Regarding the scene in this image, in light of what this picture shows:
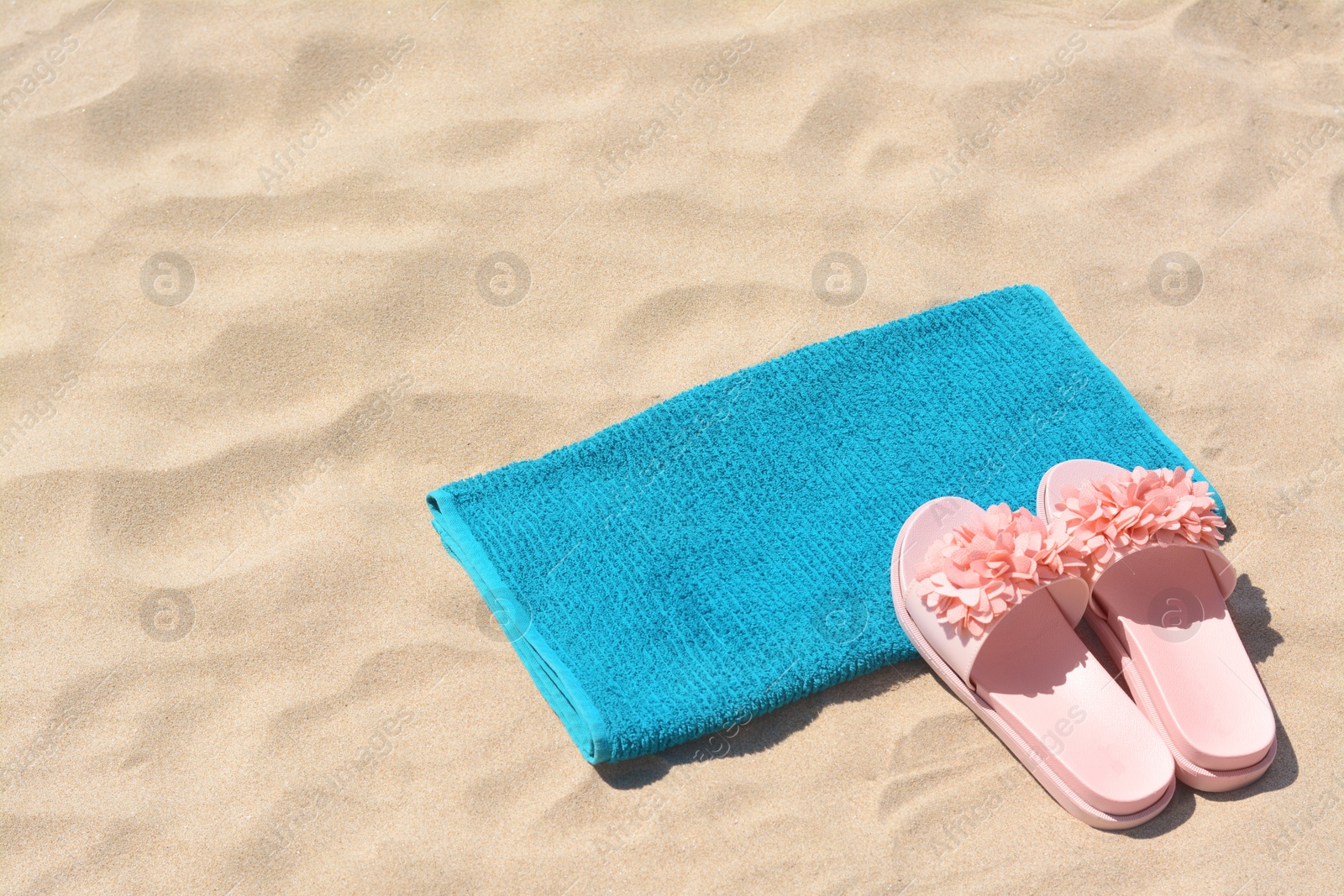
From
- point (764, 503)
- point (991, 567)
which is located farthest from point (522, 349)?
point (991, 567)

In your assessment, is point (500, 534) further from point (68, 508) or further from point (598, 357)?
point (68, 508)

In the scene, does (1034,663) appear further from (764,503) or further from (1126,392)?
(1126,392)

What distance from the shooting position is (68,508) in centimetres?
185

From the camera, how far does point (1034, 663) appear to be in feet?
5.35

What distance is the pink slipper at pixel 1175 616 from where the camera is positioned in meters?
1.57

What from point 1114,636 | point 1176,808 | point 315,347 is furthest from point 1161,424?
point 315,347

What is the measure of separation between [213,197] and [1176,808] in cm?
205

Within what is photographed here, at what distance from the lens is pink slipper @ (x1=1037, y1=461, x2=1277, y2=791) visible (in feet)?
5.16

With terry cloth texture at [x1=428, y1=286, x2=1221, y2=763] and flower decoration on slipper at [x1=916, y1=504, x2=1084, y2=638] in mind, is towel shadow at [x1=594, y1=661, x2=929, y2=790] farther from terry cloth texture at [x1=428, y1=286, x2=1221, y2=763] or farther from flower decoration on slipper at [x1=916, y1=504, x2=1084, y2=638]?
flower decoration on slipper at [x1=916, y1=504, x2=1084, y2=638]

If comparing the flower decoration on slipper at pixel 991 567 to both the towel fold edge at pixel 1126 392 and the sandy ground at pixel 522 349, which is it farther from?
the towel fold edge at pixel 1126 392

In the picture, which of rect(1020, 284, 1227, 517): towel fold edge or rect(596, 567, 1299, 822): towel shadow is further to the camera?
rect(1020, 284, 1227, 517): towel fold edge

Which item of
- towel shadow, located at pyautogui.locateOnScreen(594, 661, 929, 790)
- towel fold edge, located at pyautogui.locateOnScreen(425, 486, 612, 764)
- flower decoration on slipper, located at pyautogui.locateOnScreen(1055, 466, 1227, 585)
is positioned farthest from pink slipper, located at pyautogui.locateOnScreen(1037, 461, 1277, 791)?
towel fold edge, located at pyautogui.locateOnScreen(425, 486, 612, 764)

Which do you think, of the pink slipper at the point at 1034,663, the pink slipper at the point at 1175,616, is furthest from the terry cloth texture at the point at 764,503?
the pink slipper at the point at 1175,616

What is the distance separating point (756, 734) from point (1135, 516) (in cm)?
65
